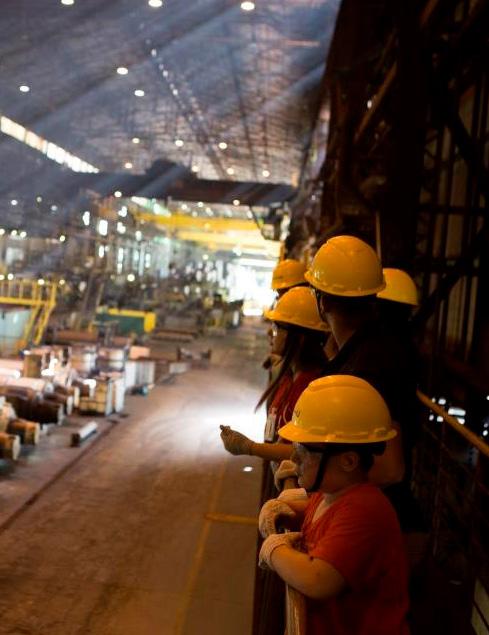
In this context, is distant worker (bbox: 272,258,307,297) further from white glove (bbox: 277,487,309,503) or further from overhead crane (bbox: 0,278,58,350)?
overhead crane (bbox: 0,278,58,350)

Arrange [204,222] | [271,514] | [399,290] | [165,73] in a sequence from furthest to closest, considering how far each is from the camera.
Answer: [204,222] → [165,73] → [399,290] → [271,514]

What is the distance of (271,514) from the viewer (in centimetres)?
246

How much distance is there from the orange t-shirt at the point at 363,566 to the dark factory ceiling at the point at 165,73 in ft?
41.8

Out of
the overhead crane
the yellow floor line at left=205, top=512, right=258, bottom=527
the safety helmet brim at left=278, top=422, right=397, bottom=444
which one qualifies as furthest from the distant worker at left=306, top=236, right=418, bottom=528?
the overhead crane

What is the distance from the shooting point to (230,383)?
15.9 meters

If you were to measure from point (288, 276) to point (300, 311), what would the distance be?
165 cm

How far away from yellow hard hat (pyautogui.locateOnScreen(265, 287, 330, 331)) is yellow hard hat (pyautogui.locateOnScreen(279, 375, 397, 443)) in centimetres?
160

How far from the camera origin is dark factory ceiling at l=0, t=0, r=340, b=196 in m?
14.9

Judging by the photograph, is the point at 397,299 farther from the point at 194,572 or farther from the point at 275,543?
the point at 194,572

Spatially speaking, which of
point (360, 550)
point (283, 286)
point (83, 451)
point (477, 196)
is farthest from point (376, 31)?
point (360, 550)

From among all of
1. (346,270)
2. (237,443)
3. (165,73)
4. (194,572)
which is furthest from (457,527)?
(165,73)

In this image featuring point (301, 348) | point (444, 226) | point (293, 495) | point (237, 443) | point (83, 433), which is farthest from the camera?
point (83, 433)

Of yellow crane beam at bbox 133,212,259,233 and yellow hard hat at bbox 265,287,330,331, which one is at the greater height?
yellow crane beam at bbox 133,212,259,233

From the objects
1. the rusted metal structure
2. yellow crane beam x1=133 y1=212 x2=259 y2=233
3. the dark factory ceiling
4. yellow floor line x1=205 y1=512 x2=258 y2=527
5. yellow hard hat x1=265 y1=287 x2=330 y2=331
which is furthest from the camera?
yellow crane beam x1=133 y1=212 x2=259 y2=233
